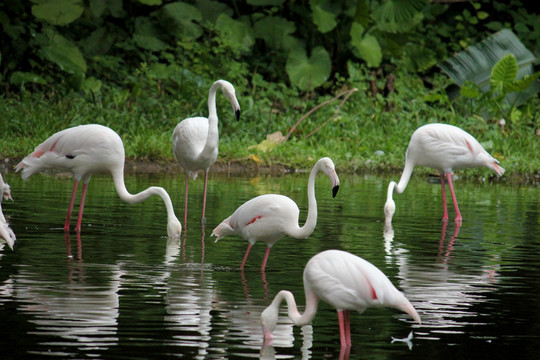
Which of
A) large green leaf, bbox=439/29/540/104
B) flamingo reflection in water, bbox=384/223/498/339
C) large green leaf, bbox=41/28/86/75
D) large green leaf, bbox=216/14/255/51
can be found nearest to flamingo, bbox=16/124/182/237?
flamingo reflection in water, bbox=384/223/498/339

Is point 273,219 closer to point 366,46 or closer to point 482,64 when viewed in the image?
point 482,64

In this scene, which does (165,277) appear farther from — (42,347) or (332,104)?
(332,104)

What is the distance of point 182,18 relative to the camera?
18312 millimetres

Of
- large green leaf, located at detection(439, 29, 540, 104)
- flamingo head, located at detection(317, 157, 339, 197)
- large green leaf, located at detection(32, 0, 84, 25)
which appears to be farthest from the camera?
large green leaf, located at detection(439, 29, 540, 104)

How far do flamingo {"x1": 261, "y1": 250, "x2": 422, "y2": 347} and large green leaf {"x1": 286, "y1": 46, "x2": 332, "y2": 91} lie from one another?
521 inches

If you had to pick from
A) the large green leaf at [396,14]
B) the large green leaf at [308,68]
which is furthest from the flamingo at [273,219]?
the large green leaf at [396,14]

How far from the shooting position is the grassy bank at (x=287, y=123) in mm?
14289

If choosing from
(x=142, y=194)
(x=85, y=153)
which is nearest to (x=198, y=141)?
(x=85, y=153)

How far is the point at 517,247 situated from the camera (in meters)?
8.30

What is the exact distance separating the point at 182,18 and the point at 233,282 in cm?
1254

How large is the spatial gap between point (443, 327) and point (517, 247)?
3.24m

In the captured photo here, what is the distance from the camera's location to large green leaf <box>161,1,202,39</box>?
60.0 ft

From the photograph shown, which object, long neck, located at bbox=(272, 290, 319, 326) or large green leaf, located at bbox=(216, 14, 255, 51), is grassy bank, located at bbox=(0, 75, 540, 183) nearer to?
large green leaf, located at bbox=(216, 14, 255, 51)

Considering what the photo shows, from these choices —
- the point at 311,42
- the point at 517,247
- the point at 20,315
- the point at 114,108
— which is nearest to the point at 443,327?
the point at 20,315
